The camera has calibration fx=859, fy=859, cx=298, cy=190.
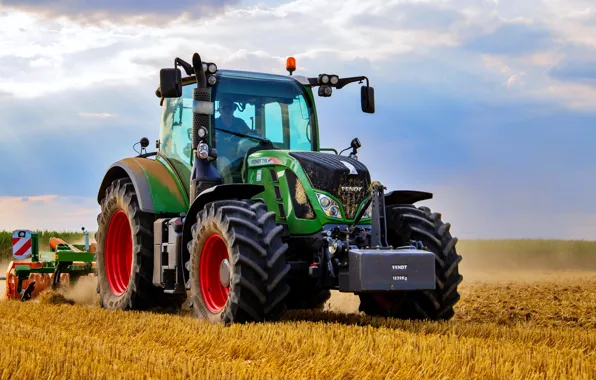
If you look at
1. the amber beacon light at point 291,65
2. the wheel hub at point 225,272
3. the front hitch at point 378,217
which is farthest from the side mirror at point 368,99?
the wheel hub at point 225,272

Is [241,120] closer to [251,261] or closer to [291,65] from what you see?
[291,65]

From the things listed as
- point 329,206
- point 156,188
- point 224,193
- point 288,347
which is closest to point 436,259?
point 329,206

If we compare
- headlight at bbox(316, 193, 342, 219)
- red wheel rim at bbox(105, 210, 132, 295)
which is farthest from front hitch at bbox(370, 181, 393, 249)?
red wheel rim at bbox(105, 210, 132, 295)

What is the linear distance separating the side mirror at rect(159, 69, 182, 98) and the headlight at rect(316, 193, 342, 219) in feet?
6.14

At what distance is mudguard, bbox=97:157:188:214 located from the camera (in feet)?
34.7

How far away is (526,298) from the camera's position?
13453 millimetres

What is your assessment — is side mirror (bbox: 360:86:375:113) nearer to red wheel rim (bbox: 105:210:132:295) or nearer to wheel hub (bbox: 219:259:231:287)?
wheel hub (bbox: 219:259:231:287)

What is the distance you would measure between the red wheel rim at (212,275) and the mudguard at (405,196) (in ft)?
7.37

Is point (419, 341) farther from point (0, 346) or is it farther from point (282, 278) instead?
point (0, 346)

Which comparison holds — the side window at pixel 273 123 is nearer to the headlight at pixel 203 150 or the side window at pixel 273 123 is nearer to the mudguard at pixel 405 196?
the headlight at pixel 203 150

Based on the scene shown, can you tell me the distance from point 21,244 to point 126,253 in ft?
13.6

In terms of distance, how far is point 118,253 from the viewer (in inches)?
468

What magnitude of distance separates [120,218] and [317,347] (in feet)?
18.6

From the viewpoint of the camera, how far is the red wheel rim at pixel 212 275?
9094mm
